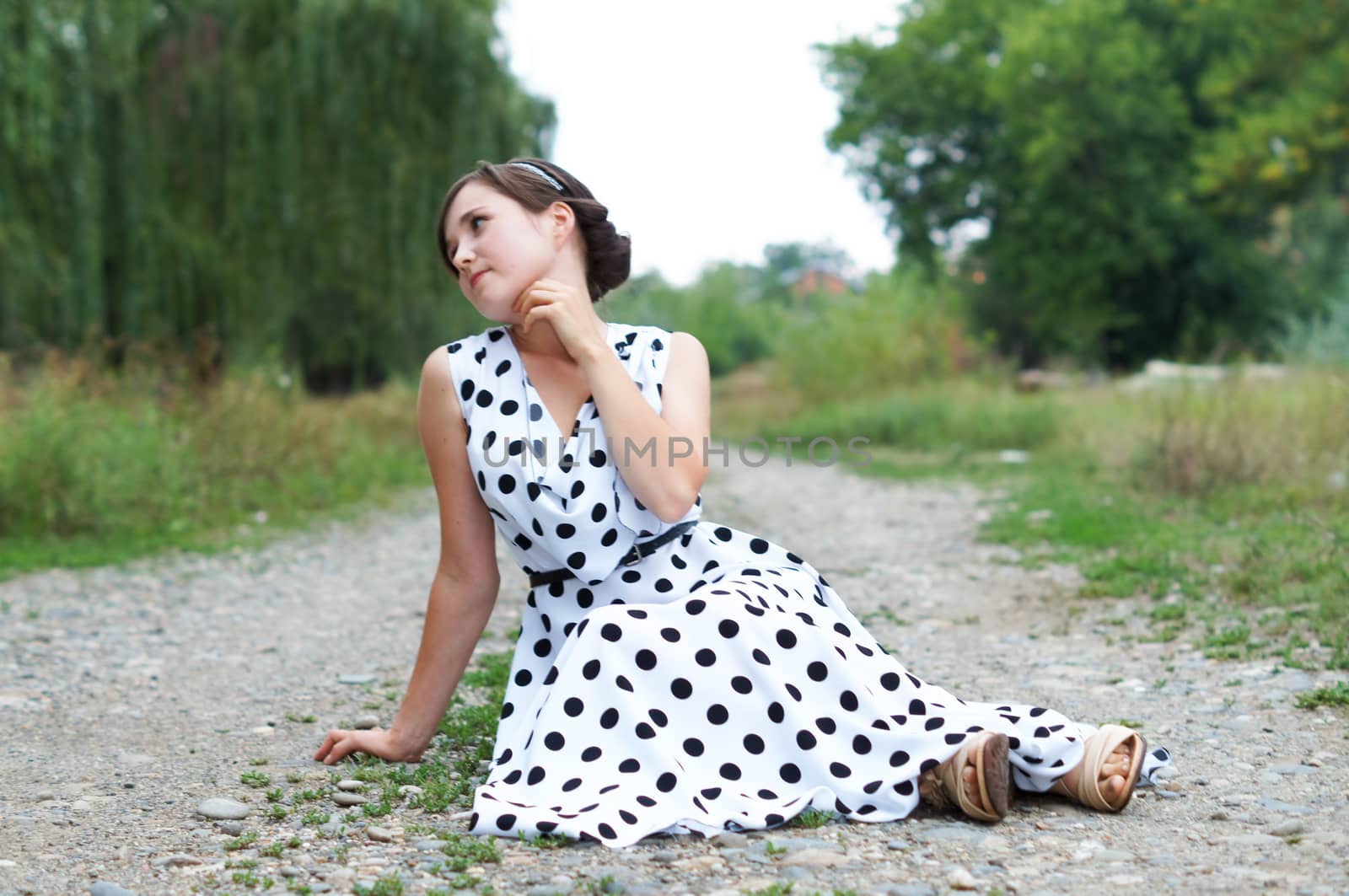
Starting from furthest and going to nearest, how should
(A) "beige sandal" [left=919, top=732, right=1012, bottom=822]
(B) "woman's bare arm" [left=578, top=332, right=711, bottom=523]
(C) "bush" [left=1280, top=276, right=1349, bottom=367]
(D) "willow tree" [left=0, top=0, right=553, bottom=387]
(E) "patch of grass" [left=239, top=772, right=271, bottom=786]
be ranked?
(C) "bush" [left=1280, top=276, right=1349, bottom=367]
(D) "willow tree" [left=0, top=0, right=553, bottom=387]
(E) "patch of grass" [left=239, top=772, right=271, bottom=786]
(B) "woman's bare arm" [left=578, top=332, right=711, bottom=523]
(A) "beige sandal" [left=919, top=732, right=1012, bottom=822]

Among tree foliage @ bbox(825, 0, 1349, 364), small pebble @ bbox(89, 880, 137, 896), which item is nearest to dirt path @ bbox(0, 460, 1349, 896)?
small pebble @ bbox(89, 880, 137, 896)

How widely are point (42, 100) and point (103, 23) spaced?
3.89ft

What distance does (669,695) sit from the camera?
2311 millimetres

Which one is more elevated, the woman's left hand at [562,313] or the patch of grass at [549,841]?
the woman's left hand at [562,313]

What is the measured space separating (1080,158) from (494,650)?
22384 mm

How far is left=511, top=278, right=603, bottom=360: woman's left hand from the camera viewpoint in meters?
2.45

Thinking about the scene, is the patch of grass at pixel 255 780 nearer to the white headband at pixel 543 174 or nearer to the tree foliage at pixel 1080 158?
the white headband at pixel 543 174

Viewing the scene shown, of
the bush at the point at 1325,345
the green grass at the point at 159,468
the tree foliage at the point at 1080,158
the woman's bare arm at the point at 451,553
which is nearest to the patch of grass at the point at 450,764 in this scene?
the woman's bare arm at the point at 451,553

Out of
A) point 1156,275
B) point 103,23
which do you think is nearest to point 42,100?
point 103,23

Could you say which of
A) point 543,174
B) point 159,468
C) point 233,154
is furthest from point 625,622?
point 233,154

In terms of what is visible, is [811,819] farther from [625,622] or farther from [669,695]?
[625,622]

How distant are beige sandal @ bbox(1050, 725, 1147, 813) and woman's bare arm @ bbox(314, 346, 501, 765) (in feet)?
4.04

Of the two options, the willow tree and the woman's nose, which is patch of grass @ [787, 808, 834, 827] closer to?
the woman's nose

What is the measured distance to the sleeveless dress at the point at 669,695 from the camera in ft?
7.41
